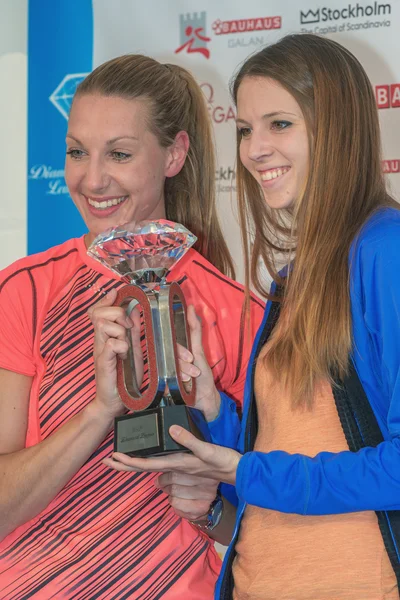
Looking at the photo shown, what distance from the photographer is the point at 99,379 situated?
1.72 m

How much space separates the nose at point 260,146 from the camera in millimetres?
1779

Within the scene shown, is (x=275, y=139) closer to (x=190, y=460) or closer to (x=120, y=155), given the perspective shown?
(x=120, y=155)

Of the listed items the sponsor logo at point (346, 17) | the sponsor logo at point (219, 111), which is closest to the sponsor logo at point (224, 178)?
the sponsor logo at point (219, 111)

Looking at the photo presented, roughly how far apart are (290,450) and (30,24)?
87.0 inches

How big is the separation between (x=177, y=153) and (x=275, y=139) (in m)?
0.32

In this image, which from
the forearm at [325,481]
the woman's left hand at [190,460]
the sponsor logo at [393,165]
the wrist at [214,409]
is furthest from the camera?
the sponsor logo at [393,165]

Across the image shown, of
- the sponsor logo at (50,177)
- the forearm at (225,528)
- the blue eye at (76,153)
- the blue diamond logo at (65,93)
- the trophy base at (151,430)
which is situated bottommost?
the forearm at (225,528)

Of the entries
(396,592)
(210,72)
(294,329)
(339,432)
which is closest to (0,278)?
(294,329)

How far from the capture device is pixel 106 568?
5.80ft

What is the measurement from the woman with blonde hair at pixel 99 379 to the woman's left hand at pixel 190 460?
0.13 m

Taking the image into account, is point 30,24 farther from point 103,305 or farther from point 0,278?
point 103,305

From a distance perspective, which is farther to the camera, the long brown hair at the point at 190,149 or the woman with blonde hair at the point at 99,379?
the long brown hair at the point at 190,149

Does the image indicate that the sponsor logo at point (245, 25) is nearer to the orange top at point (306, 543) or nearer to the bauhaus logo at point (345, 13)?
the bauhaus logo at point (345, 13)

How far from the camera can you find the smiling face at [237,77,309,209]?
1.75 metres
